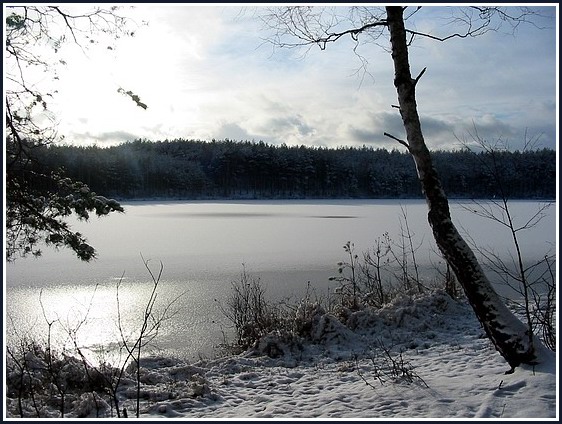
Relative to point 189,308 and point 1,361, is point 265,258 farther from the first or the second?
point 1,361

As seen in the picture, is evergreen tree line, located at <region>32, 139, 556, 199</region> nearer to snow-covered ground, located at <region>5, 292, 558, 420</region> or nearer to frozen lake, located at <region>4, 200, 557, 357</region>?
frozen lake, located at <region>4, 200, 557, 357</region>

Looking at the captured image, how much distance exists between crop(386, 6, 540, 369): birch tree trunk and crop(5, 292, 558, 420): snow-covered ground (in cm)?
26

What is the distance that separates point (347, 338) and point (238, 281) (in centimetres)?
505

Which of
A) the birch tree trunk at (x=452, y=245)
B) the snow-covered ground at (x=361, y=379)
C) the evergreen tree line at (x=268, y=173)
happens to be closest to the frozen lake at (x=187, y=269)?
the snow-covered ground at (x=361, y=379)

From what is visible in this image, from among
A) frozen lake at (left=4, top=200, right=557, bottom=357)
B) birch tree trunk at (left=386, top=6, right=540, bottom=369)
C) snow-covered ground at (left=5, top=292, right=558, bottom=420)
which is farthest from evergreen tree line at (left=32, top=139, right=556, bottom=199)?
birch tree trunk at (left=386, top=6, right=540, bottom=369)

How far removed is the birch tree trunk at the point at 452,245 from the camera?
4.53 m

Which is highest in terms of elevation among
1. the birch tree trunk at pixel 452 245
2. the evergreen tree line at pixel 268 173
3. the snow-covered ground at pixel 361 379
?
the evergreen tree line at pixel 268 173

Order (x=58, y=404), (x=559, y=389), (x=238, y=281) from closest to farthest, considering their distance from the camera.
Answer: (x=559, y=389) < (x=58, y=404) < (x=238, y=281)

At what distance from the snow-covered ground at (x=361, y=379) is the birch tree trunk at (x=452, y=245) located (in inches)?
10.1

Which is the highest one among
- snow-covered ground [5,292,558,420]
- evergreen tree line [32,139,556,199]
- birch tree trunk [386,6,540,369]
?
evergreen tree line [32,139,556,199]

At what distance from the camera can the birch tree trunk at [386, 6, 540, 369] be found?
453 centimetres

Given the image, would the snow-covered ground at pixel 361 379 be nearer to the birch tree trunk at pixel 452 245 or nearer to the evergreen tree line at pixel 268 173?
the birch tree trunk at pixel 452 245

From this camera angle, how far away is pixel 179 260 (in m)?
14.8

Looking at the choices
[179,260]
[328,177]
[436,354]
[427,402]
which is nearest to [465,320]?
[436,354]
